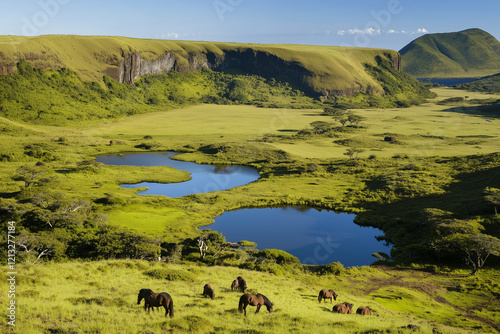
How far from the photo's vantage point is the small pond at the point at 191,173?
9150 centimetres

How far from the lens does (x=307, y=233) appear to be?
215 feet

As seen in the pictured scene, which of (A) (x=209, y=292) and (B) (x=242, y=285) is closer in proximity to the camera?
(A) (x=209, y=292)

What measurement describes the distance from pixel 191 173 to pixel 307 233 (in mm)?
50448

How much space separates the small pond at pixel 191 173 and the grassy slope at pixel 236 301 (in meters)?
50.6

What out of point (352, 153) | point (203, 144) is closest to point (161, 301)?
point (352, 153)

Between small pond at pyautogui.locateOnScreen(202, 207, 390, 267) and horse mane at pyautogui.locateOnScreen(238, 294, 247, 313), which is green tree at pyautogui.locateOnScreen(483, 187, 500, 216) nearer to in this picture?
small pond at pyautogui.locateOnScreen(202, 207, 390, 267)

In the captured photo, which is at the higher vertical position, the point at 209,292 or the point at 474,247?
the point at 209,292

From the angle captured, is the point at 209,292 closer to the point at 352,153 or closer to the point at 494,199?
the point at 494,199

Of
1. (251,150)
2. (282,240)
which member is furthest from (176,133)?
(282,240)

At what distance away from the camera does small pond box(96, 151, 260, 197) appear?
91.5 metres

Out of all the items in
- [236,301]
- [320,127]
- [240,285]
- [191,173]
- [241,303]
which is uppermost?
[320,127]

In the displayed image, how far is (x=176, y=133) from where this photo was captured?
176 m

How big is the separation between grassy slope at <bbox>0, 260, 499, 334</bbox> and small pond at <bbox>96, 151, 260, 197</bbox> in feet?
166

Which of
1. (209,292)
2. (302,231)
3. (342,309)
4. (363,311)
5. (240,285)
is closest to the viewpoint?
(209,292)
